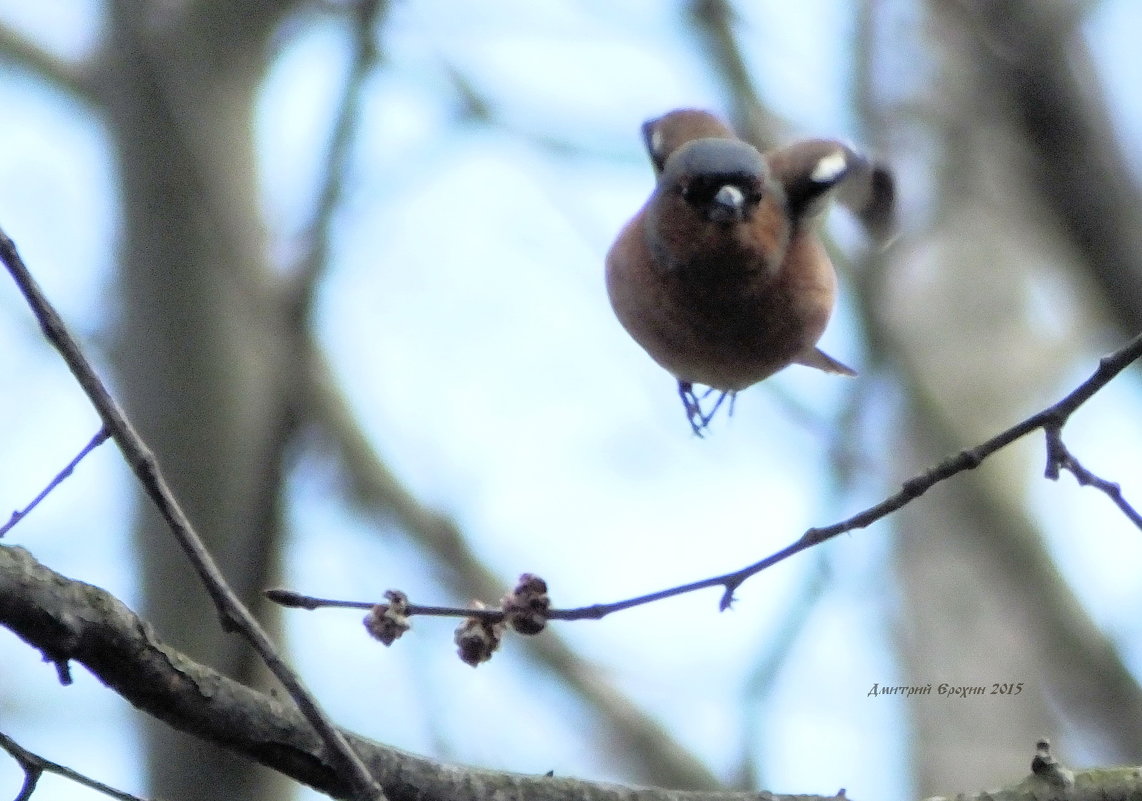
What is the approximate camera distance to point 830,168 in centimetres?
295

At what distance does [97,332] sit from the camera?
17.5 feet

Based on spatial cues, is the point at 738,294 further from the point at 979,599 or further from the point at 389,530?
the point at 979,599

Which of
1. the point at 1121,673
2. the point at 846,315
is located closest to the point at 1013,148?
the point at 846,315

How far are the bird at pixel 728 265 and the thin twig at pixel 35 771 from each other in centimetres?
159

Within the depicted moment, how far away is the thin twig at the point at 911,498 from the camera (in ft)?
5.92

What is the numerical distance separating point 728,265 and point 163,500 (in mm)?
1549

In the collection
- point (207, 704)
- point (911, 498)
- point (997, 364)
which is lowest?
point (207, 704)

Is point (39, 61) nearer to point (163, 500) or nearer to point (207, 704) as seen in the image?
point (207, 704)

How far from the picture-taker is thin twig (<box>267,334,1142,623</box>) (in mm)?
1806

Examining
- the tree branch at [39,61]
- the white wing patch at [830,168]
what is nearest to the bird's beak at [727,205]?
the white wing patch at [830,168]

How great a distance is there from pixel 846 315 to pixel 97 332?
339 cm

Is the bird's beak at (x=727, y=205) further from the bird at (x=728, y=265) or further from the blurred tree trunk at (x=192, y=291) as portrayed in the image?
the blurred tree trunk at (x=192, y=291)

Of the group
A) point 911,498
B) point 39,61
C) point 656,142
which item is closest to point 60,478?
point 911,498

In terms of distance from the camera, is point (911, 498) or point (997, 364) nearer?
A: point (911, 498)
